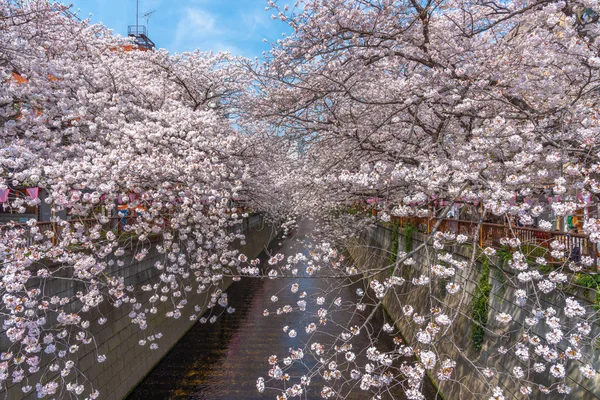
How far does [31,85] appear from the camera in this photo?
963 centimetres

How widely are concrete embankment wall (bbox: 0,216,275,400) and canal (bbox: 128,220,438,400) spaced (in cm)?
49

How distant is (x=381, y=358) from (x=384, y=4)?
6619mm

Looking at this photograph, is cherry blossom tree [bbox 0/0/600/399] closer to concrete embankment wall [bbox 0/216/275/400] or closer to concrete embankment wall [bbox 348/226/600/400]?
concrete embankment wall [bbox 348/226/600/400]

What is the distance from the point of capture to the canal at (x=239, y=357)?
10.8 m

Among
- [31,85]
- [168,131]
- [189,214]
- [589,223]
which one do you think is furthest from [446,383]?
[31,85]

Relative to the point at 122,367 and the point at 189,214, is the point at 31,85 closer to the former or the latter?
the point at 189,214

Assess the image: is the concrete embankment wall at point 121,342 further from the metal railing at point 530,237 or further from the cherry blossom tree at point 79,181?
the metal railing at point 530,237

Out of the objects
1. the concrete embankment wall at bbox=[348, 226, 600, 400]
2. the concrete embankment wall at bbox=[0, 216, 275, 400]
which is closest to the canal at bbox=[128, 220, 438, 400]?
the concrete embankment wall at bbox=[0, 216, 275, 400]

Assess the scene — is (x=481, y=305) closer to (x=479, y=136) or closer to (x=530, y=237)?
(x=530, y=237)

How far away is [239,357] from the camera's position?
1306 cm

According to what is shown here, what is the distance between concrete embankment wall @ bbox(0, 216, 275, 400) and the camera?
317 inches

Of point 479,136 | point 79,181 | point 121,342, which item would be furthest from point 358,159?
point 121,342

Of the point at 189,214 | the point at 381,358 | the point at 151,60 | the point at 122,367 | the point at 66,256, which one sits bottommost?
the point at 122,367

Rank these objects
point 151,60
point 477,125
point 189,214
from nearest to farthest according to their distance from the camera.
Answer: point 477,125 → point 189,214 → point 151,60
